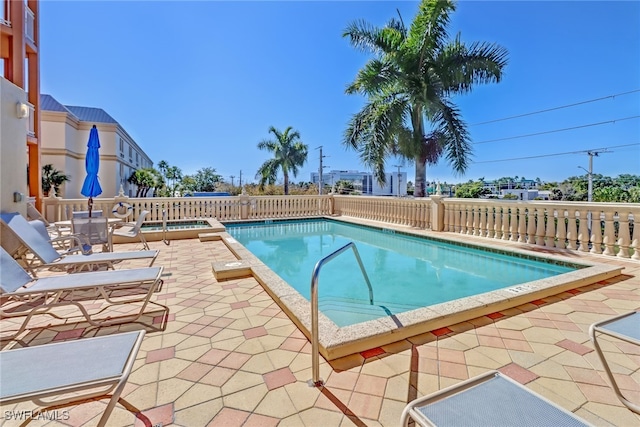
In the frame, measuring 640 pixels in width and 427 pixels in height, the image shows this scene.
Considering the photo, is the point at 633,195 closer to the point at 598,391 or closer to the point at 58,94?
the point at 598,391

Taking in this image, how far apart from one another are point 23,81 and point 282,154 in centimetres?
1586

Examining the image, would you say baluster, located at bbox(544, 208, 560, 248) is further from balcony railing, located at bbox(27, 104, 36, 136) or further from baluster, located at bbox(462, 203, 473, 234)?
balcony railing, located at bbox(27, 104, 36, 136)

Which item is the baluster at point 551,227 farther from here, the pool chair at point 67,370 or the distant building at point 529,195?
the distant building at point 529,195

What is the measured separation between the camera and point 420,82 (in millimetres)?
8758

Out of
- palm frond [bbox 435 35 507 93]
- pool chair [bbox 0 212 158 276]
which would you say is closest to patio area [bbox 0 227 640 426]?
pool chair [bbox 0 212 158 276]

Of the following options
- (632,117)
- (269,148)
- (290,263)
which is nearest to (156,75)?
(269,148)

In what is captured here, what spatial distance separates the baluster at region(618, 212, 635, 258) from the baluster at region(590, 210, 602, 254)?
0.85ft

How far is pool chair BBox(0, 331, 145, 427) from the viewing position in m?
1.34

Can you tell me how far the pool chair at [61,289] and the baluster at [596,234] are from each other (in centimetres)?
690

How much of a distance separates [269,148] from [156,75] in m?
10.1

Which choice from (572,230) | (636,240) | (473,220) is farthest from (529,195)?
(636,240)

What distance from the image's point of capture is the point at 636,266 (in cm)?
466

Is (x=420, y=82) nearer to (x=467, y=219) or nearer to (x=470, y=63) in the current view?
(x=470, y=63)

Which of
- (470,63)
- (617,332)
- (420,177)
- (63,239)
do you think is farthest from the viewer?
(420,177)
